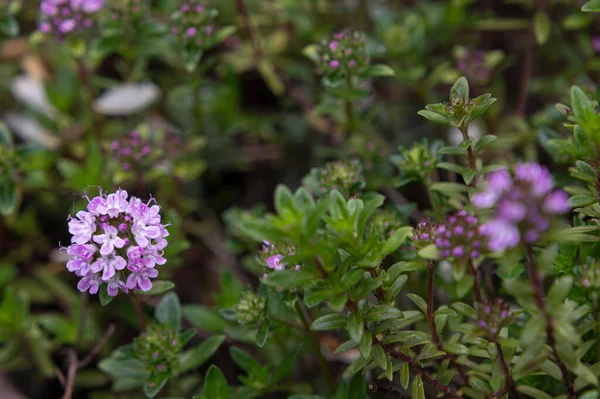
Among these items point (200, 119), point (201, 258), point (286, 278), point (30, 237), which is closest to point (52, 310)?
point (30, 237)

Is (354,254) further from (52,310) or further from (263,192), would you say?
(52,310)

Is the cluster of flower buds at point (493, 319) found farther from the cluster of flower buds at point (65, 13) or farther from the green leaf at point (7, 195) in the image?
the cluster of flower buds at point (65, 13)

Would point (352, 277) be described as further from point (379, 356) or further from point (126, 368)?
point (126, 368)

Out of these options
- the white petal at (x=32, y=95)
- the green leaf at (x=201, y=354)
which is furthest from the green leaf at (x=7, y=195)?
the green leaf at (x=201, y=354)

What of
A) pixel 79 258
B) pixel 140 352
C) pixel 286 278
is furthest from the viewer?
pixel 140 352

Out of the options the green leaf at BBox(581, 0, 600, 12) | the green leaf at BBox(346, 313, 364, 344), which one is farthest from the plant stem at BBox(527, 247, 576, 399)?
the green leaf at BBox(581, 0, 600, 12)

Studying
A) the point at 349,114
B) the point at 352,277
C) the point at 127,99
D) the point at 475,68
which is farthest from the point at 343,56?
the point at 127,99

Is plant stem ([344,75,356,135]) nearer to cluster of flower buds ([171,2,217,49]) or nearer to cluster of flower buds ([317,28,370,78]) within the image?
cluster of flower buds ([317,28,370,78])
